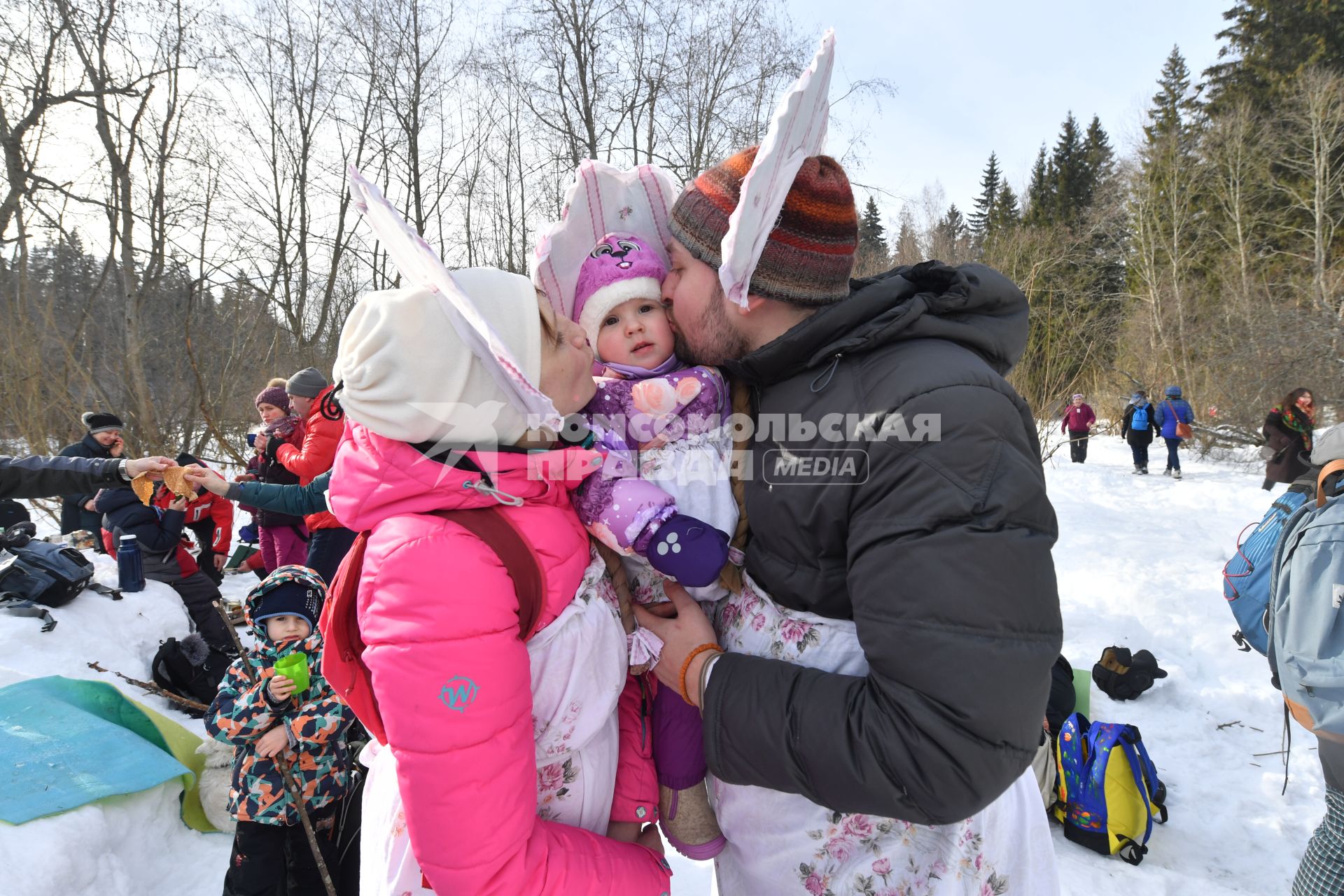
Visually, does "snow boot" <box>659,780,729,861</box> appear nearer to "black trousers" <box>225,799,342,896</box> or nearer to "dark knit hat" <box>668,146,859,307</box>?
"dark knit hat" <box>668,146,859,307</box>

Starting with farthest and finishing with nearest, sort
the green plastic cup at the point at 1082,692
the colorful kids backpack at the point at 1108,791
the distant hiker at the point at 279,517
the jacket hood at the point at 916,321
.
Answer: the distant hiker at the point at 279,517 → the green plastic cup at the point at 1082,692 → the colorful kids backpack at the point at 1108,791 → the jacket hood at the point at 916,321

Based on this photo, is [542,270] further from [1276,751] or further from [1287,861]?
[1276,751]

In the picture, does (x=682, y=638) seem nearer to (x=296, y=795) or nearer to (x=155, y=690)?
(x=296, y=795)

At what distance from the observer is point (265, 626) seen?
118 inches

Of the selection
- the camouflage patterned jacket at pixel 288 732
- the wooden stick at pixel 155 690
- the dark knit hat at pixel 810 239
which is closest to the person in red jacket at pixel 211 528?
the wooden stick at pixel 155 690

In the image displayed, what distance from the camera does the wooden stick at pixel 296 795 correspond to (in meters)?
2.55

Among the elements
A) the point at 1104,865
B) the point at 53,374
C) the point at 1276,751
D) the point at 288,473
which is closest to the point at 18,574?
the point at 288,473

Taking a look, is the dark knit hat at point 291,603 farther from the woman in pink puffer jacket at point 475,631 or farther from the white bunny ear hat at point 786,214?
the white bunny ear hat at point 786,214

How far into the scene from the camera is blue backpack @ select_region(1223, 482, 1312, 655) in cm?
275

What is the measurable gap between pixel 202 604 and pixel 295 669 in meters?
3.54

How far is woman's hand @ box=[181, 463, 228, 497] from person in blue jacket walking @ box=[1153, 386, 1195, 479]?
15440 millimetres

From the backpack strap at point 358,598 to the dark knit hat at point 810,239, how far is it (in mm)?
681

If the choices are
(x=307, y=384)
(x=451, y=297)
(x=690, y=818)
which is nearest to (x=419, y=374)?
(x=451, y=297)

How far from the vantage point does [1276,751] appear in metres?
4.09
